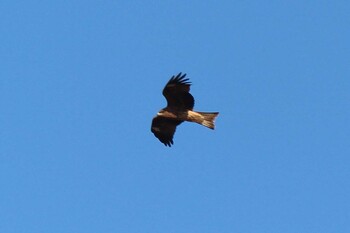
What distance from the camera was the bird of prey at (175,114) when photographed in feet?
94.3

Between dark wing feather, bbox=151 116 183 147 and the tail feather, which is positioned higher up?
dark wing feather, bbox=151 116 183 147

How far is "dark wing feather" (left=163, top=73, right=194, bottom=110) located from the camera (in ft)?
94.2

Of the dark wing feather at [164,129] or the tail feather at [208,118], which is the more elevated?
the dark wing feather at [164,129]

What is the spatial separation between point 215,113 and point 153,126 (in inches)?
87.5

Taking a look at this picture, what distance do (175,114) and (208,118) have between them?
113 cm

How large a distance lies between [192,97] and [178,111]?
0.68 m

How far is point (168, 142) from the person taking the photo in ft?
99.3

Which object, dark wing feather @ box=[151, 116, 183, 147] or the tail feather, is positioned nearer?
the tail feather

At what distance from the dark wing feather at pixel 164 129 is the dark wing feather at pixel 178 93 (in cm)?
82

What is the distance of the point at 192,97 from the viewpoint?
95.0 ft

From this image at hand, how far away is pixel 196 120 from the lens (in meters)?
→ 28.9

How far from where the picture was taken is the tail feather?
94.0ft

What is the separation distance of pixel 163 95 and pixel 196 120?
1.23 meters

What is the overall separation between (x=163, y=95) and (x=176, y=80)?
69 centimetres
